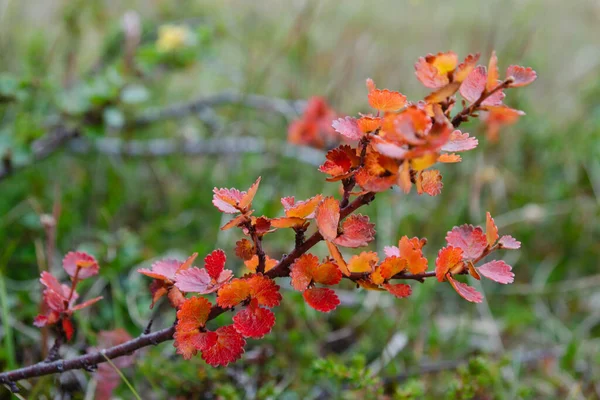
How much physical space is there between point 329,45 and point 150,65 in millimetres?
1714

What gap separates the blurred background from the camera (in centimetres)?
116

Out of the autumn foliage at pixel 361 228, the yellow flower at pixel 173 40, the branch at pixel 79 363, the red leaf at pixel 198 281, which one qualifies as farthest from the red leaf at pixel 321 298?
the yellow flower at pixel 173 40

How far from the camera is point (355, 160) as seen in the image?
24.1 inches

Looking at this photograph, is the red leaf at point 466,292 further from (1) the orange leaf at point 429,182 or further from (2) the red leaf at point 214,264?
(2) the red leaf at point 214,264

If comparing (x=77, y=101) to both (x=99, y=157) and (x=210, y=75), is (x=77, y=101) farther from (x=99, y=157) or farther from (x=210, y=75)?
(x=210, y=75)

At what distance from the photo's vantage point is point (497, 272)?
0.65 m

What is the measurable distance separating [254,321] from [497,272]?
31cm

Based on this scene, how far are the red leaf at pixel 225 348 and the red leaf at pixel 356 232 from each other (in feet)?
0.59

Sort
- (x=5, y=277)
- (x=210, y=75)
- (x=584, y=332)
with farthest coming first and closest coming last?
(x=210, y=75) < (x=584, y=332) < (x=5, y=277)

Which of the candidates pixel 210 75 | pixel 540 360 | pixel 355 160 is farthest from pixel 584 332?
pixel 210 75

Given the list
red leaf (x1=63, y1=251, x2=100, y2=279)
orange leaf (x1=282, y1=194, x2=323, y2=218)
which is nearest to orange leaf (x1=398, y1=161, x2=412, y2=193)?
orange leaf (x1=282, y1=194, x2=323, y2=218)

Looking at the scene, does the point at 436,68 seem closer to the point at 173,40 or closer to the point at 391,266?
the point at 391,266

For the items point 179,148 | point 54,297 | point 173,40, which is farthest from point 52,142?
point 54,297

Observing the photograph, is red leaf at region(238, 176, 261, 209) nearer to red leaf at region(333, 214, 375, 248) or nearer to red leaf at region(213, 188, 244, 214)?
red leaf at region(213, 188, 244, 214)
